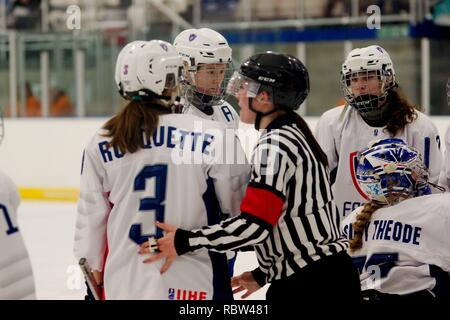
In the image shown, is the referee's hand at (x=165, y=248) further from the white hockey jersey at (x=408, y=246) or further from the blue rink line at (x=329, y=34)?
the blue rink line at (x=329, y=34)

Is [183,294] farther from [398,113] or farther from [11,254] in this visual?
[398,113]

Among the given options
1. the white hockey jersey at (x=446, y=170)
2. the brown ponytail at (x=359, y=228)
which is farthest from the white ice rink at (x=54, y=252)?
the brown ponytail at (x=359, y=228)

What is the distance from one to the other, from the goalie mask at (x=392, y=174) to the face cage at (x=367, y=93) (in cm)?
75

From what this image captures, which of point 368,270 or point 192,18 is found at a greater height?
point 192,18

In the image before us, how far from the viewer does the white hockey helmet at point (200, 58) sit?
3078 mm

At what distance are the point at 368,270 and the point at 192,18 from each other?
6.27 metres

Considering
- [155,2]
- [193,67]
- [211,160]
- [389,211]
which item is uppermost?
[155,2]

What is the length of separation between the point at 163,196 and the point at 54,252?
3266 mm

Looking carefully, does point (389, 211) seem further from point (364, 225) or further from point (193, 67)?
point (193, 67)

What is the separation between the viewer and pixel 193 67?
311 cm

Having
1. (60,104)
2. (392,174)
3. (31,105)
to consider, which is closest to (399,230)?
(392,174)

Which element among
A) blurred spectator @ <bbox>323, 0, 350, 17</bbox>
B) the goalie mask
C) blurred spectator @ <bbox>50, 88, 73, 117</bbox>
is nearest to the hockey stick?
the goalie mask
